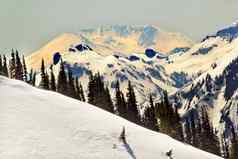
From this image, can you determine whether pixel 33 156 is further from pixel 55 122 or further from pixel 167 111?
pixel 167 111

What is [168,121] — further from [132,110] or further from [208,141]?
[208,141]

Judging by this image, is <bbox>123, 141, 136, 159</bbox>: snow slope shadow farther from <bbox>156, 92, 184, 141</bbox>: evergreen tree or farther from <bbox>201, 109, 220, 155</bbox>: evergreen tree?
<bbox>201, 109, 220, 155</bbox>: evergreen tree

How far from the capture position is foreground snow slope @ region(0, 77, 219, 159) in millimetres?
33375

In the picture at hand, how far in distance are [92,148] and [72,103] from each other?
7764 millimetres

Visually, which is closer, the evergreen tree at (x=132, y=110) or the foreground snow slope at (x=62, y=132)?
the foreground snow slope at (x=62, y=132)

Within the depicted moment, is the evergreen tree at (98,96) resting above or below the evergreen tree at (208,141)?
above

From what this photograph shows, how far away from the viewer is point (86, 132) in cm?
3694

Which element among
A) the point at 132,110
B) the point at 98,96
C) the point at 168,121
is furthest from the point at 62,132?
the point at 98,96

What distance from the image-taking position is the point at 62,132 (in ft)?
118

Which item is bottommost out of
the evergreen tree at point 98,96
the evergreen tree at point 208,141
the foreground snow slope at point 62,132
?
the evergreen tree at point 208,141

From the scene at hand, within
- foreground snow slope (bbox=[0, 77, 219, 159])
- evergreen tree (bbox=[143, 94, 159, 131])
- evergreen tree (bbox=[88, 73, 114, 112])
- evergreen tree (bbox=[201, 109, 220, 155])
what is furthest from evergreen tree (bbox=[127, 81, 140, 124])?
foreground snow slope (bbox=[0, 77, 219, 159])

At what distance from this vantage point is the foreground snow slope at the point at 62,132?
33.4 metres

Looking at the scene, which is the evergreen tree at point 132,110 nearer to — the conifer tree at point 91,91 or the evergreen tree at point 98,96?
the evergreen tree at point 98,96

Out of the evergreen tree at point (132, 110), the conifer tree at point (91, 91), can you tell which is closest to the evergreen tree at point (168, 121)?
the evergreen tree at point (132, 110)
